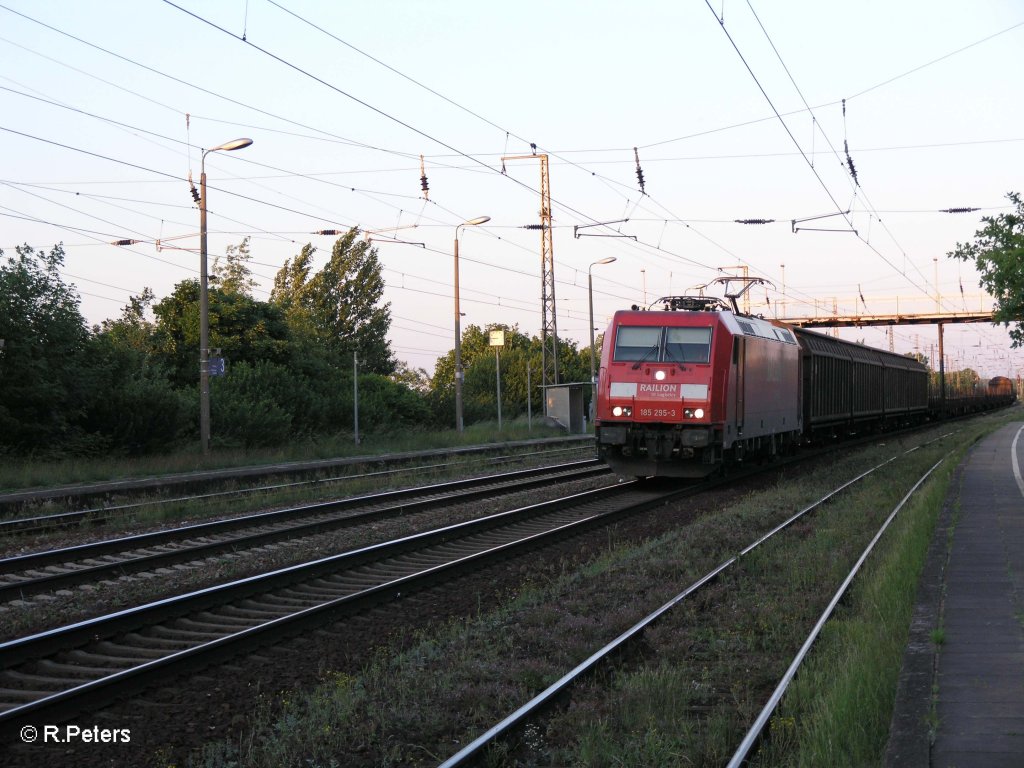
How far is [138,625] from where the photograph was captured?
26.5 feet

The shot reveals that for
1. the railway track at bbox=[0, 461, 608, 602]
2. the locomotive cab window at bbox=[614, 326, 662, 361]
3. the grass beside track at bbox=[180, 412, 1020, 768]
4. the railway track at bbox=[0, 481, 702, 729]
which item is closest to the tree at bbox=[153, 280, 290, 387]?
the railway track at bbox=[0, 461, 608, 602]

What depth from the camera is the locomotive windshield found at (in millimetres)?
18500

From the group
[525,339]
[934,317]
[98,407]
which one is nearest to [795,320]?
[934,317]

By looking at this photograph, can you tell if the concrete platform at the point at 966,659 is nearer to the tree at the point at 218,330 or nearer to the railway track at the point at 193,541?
the railway track at the point at 193,541

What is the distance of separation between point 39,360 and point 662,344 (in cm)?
1409

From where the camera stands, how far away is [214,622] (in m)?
8.59

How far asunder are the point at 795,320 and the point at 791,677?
6558 cm

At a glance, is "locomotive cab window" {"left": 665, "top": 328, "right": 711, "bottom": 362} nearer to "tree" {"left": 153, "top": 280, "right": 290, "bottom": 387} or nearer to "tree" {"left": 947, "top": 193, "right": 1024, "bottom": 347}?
"tree" {"left": 947, "top": 193, "right": 1024, "bottom": 347}

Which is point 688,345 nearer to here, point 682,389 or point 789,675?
point 682,389

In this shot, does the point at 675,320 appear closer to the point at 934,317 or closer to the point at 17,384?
the point at 17,384

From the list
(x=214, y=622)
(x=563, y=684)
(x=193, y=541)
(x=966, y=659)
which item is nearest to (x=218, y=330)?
(x=193, y=541)

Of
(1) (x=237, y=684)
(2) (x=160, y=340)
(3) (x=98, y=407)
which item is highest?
(2) (x=160, y=340)

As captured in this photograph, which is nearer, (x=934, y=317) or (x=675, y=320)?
(x=675, y=320)

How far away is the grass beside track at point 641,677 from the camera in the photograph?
17.8 feet
